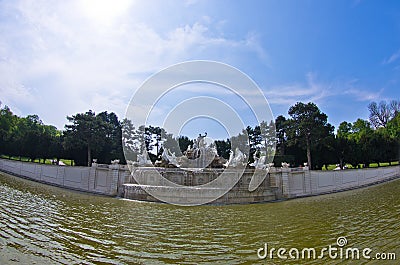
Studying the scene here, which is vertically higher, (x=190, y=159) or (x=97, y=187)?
(x=190, y=159)

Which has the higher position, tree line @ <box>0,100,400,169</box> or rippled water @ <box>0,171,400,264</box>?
tree line @ <box>0,100,400,169</box>

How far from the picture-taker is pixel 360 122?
51.3m

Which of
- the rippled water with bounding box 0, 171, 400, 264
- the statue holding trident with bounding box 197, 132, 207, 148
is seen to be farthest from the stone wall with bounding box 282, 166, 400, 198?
the rippled water with bounding box 0, 171, 400, 264

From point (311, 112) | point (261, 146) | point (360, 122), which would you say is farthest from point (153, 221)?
point (360, 122)

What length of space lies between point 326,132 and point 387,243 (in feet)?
113

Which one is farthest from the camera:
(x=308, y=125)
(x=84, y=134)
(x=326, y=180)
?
(x=84, y=134)

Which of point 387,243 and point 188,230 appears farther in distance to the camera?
point 188,230

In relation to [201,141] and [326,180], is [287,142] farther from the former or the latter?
[201,141]

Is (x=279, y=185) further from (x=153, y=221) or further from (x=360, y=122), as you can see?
(x=360, y=122)

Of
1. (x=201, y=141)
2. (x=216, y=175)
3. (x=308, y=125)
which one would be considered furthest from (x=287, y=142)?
(x=216, y=175)

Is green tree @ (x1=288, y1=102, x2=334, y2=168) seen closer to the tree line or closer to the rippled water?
the tree line

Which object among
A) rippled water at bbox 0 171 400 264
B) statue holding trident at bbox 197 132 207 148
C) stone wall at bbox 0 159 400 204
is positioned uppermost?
statue holding trident at bbox 197 132 207 148

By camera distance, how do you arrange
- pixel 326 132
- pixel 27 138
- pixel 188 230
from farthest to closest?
pixel 27 138
pixel 326 132
pixel 188 230

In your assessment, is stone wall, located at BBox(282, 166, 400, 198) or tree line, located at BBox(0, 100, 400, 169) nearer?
stone wall, located at BBox(282, 166, 400, 198)
